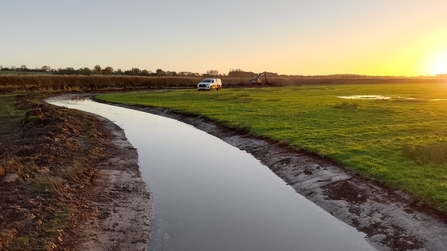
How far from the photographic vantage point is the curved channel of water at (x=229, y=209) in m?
7.88

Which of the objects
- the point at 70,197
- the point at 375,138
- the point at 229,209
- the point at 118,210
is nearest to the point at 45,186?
the point at 70,197

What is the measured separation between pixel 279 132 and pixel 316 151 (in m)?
4.49

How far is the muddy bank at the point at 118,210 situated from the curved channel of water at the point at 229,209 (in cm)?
29

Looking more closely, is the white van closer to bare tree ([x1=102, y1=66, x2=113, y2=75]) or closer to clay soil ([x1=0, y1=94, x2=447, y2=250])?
clay soil ([x1=0, y1=94, x2=447, y2=250])

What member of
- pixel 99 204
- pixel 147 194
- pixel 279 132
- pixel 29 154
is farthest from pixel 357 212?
pixel 29 154

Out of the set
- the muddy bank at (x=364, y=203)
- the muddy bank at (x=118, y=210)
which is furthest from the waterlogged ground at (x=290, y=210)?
the muddy bank at (x=118, y=210)

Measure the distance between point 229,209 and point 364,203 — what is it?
3581 millimetres

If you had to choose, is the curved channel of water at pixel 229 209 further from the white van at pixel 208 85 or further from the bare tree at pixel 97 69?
the bare tree at pixel 97 69

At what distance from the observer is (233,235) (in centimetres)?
809

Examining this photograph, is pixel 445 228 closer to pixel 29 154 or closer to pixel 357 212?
pixel 357 212

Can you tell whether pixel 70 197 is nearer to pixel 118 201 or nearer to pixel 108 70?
pixel 118 201

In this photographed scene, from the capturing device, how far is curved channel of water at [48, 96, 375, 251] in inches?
310

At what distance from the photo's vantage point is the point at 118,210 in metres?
9.51

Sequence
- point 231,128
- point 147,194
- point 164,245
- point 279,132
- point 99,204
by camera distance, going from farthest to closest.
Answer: point 231,128 < point 279,132 < point 147,194 < point 99,204 < point 164,245
